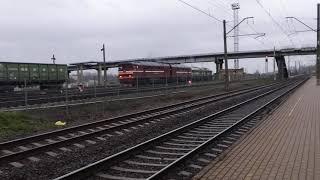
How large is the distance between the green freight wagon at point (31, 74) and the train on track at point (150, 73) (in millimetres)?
8563

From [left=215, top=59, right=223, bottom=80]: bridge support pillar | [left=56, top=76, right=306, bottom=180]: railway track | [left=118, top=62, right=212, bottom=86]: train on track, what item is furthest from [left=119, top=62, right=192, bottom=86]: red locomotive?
[left=215, top=59, right=223, bottom=80]: bridge support pillar

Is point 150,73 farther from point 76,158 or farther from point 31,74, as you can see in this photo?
point 76,158

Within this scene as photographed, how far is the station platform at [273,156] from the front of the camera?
29.4ft

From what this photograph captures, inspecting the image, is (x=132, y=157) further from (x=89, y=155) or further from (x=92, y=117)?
(x=92, y=117)

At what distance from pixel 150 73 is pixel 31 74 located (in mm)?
18699

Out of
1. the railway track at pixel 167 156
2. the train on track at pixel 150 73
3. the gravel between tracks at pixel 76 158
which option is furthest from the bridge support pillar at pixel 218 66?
the gravel between tracks at pixel 76 158

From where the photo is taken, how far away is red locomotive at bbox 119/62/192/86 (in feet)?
196

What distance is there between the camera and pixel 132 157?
10.9 m

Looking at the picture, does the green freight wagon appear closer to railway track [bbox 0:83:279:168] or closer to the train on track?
the train on track

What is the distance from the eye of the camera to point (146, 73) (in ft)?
205

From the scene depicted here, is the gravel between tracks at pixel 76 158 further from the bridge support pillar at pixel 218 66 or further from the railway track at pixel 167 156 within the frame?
the bridge support pillar at pixel 218 66

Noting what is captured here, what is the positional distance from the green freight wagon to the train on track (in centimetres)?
856

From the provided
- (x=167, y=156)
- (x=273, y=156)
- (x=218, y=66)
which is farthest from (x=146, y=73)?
(x=218, y=66)

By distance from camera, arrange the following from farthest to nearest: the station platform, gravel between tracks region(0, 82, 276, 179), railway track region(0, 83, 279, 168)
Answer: railway track region(0, 83, 279, 168) < gravel between tracks region(0, 82, 276, 179) < the station platform
